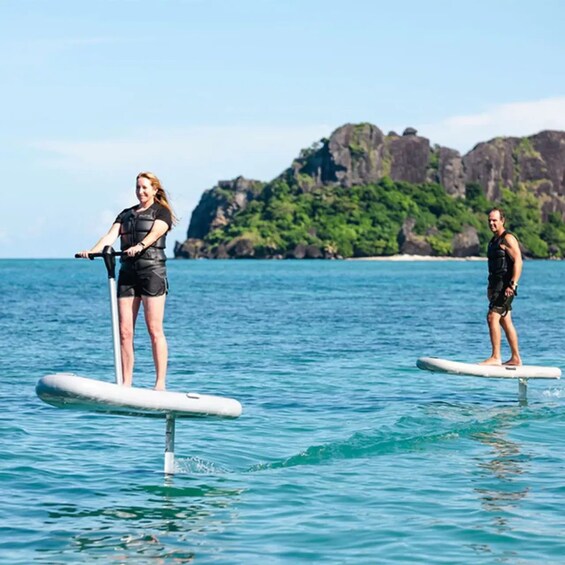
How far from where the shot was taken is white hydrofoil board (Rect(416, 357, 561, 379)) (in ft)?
55.2

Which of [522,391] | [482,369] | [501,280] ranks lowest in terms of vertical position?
[522,391]

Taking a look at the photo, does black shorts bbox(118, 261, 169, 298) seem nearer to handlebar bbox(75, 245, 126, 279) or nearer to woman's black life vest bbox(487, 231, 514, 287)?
handlebar bbox(75, 245, 126, 279)

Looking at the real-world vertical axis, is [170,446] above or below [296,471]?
above

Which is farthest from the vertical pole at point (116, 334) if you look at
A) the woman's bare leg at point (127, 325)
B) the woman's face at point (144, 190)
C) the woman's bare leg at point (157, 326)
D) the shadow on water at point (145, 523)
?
the shadow on water at point (145, 523)

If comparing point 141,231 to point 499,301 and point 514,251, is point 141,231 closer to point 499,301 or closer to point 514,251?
point 514,251

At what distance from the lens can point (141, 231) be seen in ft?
35.9

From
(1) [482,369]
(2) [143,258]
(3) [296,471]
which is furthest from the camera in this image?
(1) [482,369]

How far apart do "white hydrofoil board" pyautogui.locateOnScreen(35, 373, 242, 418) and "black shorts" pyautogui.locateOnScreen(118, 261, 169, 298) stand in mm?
1103

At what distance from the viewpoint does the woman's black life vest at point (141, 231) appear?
10.9 m

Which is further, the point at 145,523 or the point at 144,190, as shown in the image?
the point at 144,190

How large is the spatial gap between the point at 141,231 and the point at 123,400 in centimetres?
168

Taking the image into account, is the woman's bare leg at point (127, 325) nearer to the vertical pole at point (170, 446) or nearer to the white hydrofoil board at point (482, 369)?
the vertical pole at point (170, 446)

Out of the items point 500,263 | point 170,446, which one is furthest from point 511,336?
point 170,446

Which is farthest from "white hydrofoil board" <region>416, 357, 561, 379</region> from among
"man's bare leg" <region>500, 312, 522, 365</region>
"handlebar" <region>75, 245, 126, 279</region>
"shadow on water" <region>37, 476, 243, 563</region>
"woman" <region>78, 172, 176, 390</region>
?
"handlebar" <region>75, 245, 126, 279</region>
